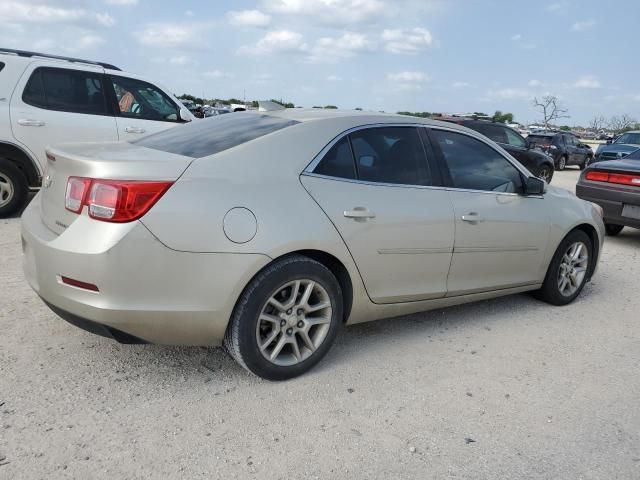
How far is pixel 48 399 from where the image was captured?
296 centimetres

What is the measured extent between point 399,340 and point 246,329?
1.40 m

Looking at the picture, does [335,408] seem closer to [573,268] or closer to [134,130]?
[573,268]

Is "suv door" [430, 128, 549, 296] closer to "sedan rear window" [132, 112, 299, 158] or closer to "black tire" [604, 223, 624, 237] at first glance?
"sedan rear window" [132, 112, 299, 158]

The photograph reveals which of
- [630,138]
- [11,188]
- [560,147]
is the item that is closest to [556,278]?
[11,188]

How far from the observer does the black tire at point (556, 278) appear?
4.94 m

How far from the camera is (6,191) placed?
6.89m

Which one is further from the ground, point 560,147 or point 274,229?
point 560,147

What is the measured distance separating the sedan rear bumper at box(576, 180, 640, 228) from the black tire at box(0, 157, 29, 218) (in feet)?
23.7

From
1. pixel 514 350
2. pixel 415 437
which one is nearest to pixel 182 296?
pixel 415 437

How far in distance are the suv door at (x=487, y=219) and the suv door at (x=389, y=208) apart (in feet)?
0.47

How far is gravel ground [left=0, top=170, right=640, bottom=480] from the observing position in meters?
2.61

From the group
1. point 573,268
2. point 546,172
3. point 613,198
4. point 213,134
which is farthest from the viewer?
point 546,172

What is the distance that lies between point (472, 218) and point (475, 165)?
0.47 metres

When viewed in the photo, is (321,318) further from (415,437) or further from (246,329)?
(415,437)
